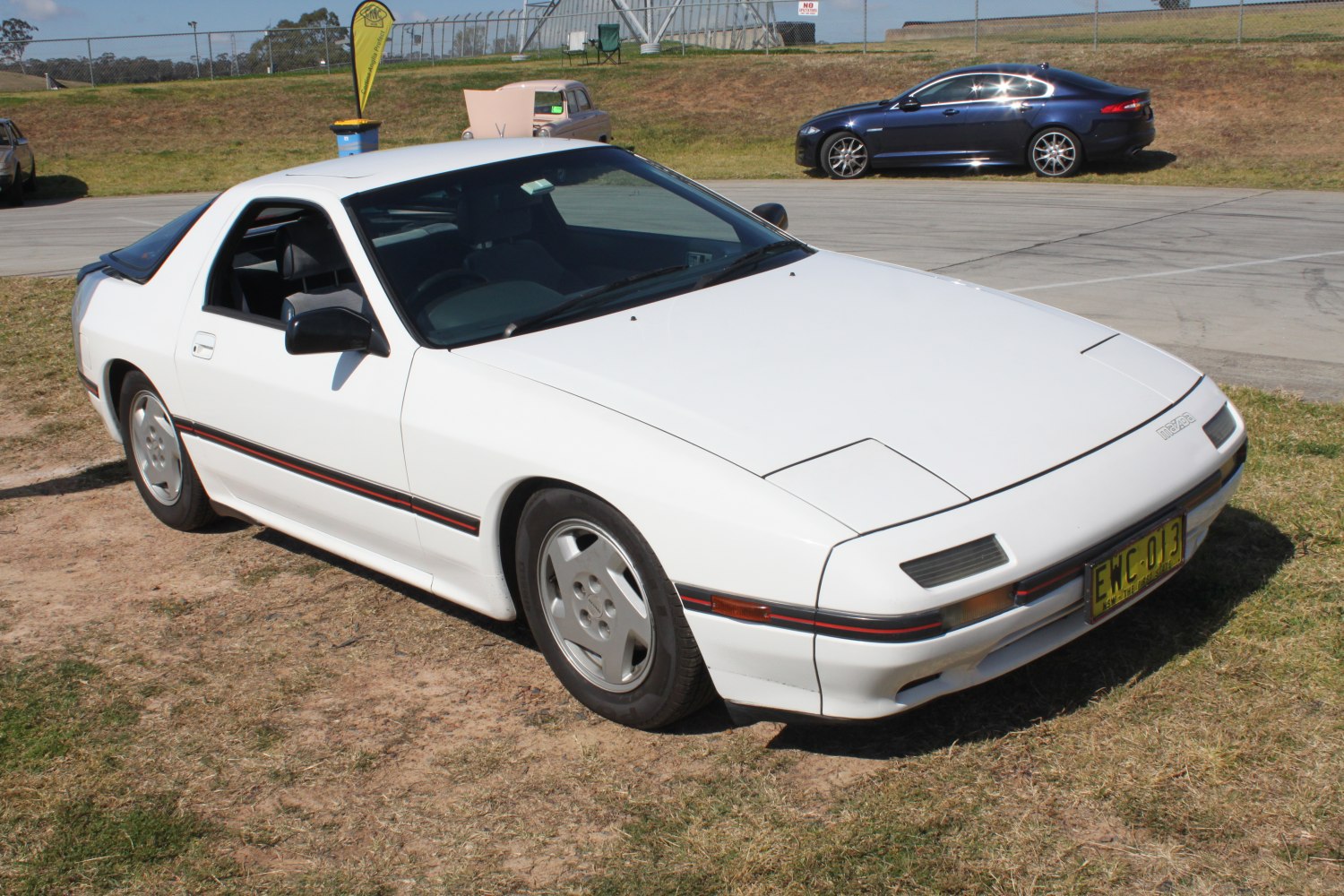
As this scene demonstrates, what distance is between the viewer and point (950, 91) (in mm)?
17141

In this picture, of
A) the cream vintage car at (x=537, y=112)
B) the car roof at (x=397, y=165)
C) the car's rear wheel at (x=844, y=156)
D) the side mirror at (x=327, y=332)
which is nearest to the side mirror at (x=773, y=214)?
the car roof at (x=397, y=165)

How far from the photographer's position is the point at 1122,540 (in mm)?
3148

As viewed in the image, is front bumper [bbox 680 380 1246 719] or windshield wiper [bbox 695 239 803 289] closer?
front bumper [bbox 680 380 1246 719]

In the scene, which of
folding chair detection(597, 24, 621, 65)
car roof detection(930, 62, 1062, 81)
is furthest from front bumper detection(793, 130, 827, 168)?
folding chair detection(597, 24, 621, 65)

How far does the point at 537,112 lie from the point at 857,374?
2009 centimetres

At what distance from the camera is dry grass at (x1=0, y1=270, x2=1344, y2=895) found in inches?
111

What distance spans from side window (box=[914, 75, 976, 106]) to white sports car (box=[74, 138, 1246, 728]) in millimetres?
12983

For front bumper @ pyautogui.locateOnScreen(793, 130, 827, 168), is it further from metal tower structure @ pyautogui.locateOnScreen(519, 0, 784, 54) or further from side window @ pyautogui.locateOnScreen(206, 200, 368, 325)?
metal tower structure @ pyautogui.locateOnScreen(519, 0, 784, 54)

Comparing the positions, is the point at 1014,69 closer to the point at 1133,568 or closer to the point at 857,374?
the point at 857,374

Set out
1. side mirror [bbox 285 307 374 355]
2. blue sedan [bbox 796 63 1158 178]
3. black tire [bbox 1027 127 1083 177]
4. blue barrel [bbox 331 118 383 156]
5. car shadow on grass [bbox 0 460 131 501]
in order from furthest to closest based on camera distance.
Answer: black tire [bbox 1027 127 1083 177], blue sedan [bbox 796 63 1158 178], blue barrel [bbox 331 118 383 156], car shadow on grass [bbox 0 460 131 501], side mirror [bbox 285 307 374 355]

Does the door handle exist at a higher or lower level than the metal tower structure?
lower

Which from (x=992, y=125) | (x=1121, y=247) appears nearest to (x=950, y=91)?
(x=992, y=125)

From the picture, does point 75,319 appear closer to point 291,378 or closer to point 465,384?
point 291,378

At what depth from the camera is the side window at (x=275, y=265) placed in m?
4.71
